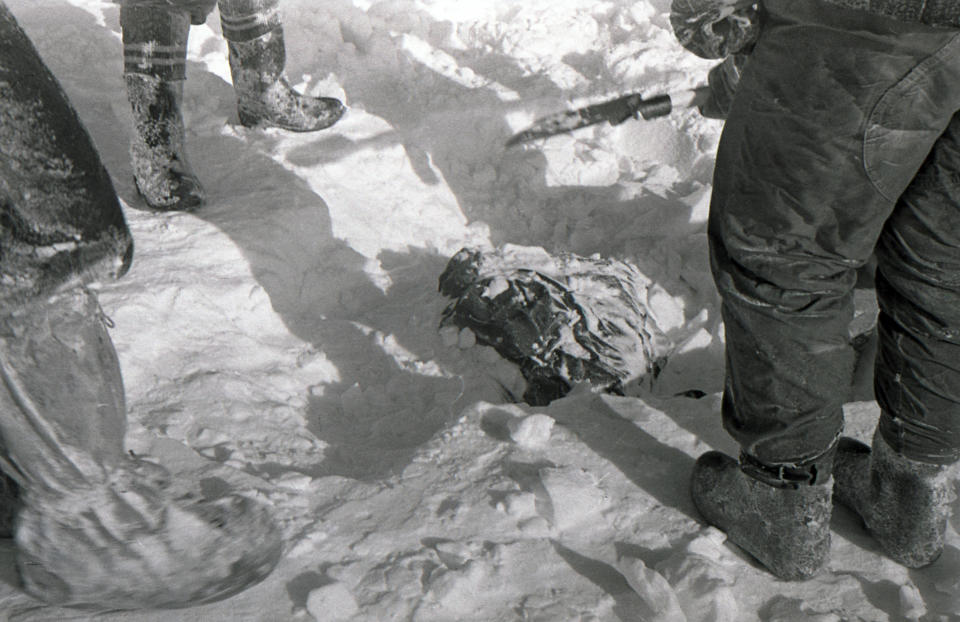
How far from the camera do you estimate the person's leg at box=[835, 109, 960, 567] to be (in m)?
1.26

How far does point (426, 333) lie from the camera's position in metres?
2.40

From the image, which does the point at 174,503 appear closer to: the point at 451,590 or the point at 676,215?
the point at 451,590

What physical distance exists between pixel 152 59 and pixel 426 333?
127cm

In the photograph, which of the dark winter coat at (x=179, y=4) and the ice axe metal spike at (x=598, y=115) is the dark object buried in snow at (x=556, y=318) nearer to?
the ice axe metal spike at (x=598, y=115)

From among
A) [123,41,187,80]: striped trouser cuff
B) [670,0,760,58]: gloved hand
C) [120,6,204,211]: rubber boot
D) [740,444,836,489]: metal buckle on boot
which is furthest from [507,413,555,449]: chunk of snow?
[123,41,187,80]: striped trouser cuff

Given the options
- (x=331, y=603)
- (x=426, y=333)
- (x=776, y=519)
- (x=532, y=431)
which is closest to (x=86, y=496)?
(x=331, y=603)

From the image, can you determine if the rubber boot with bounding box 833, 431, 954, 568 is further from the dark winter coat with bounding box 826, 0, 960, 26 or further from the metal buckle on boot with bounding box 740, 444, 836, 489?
the dark winter coat with bounding box 826, 0, 960, 26

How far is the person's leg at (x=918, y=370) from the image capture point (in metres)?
1.26

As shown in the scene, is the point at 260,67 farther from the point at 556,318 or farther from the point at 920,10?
the point at 920,10

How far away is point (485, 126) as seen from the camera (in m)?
3.30

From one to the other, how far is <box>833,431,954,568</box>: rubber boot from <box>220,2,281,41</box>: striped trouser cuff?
256 cm

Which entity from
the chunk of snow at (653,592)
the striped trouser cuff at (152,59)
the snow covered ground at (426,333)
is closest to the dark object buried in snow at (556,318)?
the snow covered ground at (426,333)

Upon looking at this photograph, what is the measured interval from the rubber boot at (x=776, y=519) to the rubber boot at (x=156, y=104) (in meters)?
1.91

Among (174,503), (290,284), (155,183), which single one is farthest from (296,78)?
(174,503)
